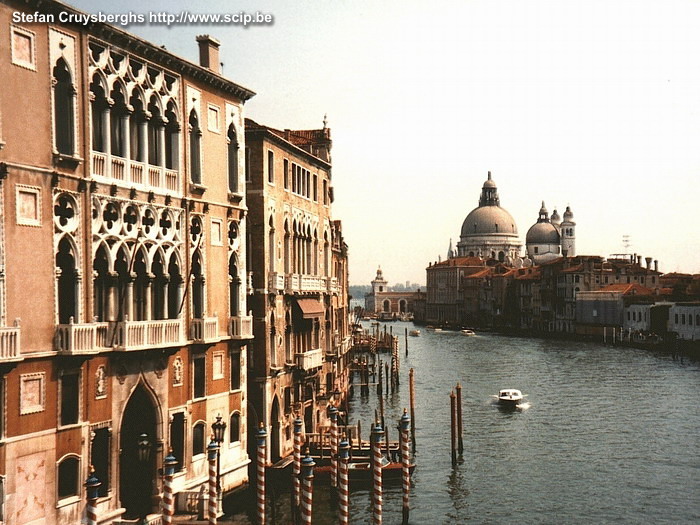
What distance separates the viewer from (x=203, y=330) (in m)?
18.7

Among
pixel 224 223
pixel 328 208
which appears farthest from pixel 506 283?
pixel 224 223

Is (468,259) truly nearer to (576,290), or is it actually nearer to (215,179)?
(576,290)

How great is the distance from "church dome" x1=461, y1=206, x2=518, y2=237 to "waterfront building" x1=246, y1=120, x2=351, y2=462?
132 metres

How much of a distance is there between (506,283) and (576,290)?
31.1m

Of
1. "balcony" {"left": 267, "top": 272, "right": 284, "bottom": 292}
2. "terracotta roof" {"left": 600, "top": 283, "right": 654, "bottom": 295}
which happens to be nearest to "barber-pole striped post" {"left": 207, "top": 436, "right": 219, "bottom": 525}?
"balcony" {"left": 267, "top": 272, "right": 284, "bottom": 292}

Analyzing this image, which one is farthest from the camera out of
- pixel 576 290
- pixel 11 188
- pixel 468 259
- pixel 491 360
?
pixel 468 259

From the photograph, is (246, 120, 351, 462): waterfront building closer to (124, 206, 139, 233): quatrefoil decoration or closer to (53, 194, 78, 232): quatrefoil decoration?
(124, 206, 139, 233): quatrefoil decoration

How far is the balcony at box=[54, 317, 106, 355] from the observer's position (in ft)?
48.3

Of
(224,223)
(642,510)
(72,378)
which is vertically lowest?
(642,510)

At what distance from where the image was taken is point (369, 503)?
22.5 m

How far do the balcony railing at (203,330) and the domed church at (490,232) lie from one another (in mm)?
139224

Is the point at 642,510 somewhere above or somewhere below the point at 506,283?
below

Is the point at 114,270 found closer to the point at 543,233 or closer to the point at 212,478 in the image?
the point at 212,478

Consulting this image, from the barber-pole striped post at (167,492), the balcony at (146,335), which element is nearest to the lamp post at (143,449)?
the barber-pole striped post at (167,492)
